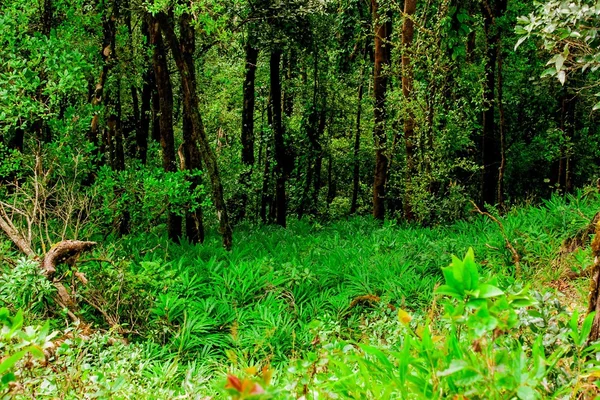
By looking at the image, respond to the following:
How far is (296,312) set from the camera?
19.6 ft

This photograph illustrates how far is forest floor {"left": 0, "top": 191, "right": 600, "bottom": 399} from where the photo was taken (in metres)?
2.22

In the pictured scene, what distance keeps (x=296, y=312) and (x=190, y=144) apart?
4.35 metres

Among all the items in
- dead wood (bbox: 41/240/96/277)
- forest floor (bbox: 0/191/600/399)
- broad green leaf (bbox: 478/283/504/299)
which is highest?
broad green leaf (bbox: 478/283/504/299)

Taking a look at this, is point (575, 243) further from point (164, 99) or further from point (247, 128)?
point (247, 128)

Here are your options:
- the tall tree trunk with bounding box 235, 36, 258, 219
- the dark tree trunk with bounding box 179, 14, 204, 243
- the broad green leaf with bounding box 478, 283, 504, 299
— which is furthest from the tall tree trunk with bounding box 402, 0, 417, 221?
the broad green leaf with bounding box 478, 283, 504, 299

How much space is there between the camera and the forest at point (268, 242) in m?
2.05

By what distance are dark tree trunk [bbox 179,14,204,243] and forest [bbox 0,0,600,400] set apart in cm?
4

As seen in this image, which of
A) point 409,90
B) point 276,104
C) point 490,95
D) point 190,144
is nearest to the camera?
point 190,144

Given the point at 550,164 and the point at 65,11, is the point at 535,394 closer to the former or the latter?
the point at 65,11

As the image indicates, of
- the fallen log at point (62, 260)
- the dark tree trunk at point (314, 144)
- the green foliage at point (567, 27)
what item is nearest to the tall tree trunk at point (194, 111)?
the fallen log at point (62, 260)

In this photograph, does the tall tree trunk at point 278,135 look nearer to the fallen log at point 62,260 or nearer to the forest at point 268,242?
the forest at point 268,242

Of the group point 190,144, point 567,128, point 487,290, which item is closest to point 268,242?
point 190,144

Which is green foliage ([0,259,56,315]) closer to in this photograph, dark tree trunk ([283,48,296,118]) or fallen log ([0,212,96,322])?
fallen log ([0,212,96,322])

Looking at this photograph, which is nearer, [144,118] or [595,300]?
[595,300]
